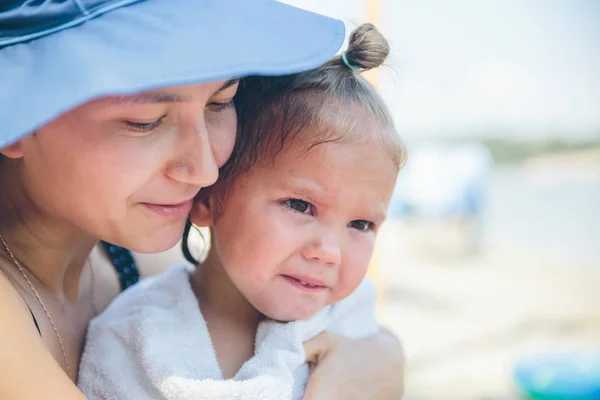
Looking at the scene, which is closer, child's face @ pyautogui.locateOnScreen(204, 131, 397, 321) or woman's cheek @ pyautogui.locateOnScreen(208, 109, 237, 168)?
woman's cheek @ pyautogui.locateOnScreen(208, 109, 237, 168)

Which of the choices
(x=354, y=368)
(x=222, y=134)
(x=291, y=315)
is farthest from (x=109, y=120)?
(x=354, y=368)

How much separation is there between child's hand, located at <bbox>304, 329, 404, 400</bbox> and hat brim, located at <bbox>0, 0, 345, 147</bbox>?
26.9 inches

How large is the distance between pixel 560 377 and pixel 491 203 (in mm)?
9677

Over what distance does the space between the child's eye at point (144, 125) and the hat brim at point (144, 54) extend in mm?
147

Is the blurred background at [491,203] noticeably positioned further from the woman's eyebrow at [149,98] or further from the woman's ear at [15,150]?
the woman's ear at [15,150]

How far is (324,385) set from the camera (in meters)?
1.54

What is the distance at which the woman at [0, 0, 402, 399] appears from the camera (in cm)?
107

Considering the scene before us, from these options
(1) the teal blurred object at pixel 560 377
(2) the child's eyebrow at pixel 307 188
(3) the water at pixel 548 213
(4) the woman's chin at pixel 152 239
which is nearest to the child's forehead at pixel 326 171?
(2) the child's eyebrow at pixel 307 188

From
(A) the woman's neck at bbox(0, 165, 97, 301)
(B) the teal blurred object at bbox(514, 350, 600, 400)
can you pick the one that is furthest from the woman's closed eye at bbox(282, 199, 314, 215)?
(B) the teal blurred object at bbox(514, 350, 600, 400)

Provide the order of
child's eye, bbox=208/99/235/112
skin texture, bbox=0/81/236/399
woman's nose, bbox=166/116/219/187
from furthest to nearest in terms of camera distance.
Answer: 1. child's eye, bbox=208/99/235/112
2. woman's nose, bbox=166/116/219/187
3. skin texture, bbox=0/81/236/399

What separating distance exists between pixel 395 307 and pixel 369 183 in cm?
567

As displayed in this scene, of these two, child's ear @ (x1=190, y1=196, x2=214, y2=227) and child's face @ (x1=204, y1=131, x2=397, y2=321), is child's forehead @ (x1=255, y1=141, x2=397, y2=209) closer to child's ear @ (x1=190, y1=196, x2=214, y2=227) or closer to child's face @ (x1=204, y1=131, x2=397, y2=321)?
child's face @ (x1=204, y1=131, x2=397, y2=321)

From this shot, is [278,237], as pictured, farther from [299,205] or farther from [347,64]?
[347,64]

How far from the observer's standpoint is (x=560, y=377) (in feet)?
14.5
